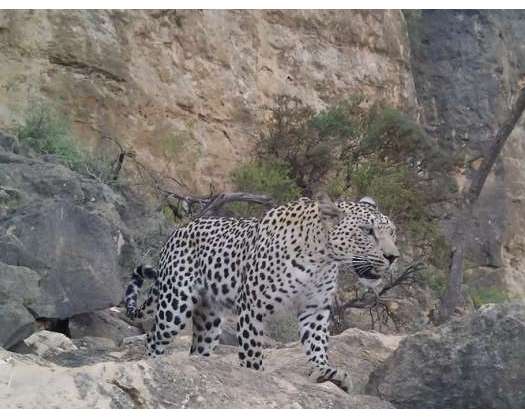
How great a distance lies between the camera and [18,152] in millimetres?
14281

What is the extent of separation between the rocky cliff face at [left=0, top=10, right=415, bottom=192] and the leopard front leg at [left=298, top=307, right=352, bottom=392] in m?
8.83

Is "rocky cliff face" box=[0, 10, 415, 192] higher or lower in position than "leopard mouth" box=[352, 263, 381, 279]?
higher

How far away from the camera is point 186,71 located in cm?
1967

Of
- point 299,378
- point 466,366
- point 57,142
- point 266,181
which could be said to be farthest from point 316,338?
point 266,181

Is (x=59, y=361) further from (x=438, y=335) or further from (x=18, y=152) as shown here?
(x=18, y=152)

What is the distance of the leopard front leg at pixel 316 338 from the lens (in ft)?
29.6

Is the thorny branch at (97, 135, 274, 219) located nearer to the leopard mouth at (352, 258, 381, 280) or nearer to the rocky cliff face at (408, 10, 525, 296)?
the leopard mouth at (352, 258, 381, 280)

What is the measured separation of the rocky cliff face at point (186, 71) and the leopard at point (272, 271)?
25.9ft

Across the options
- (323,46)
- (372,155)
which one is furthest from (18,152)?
(323,46)

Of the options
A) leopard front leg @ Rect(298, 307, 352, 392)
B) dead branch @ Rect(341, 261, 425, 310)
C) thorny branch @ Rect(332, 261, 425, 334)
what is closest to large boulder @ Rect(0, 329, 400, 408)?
leopard front leg @ Rect(298, 307, 352, 392)

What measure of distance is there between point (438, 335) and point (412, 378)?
0.41 metres

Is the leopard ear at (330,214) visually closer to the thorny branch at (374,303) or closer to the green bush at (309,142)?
the thorny branch at (374,303)

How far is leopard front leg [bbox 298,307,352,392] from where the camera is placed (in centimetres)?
901

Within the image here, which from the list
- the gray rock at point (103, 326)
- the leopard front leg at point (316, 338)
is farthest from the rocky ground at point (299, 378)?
the gray rock at point (103, 326)
